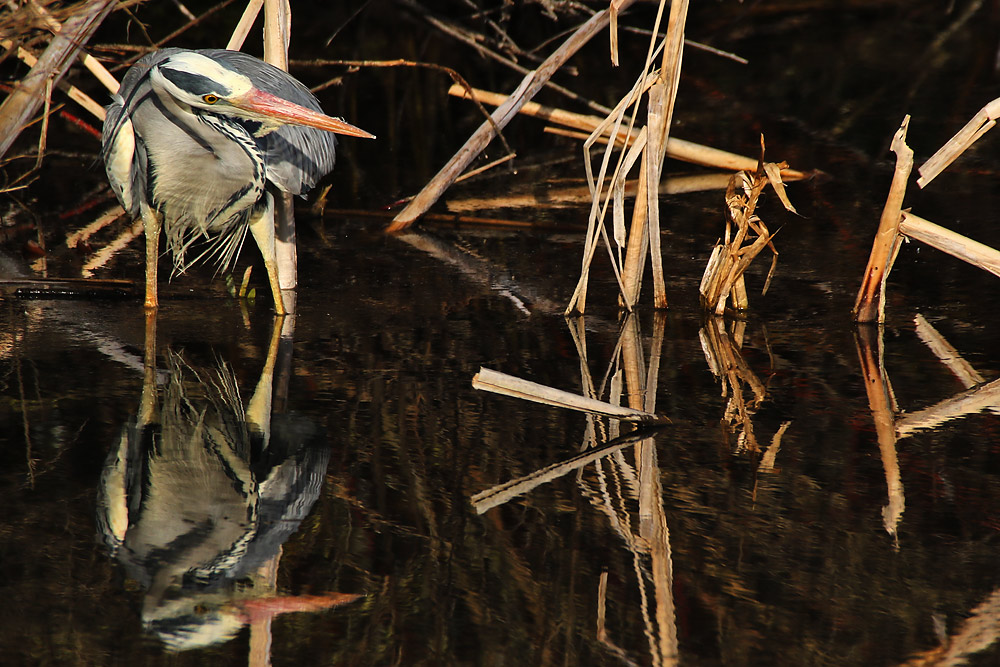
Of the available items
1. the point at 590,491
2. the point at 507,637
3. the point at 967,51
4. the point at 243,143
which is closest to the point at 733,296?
the point at 590,491

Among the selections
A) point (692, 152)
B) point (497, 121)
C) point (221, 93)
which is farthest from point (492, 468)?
point (692, 152)

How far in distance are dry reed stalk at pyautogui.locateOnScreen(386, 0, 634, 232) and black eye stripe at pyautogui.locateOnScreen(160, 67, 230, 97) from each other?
1.59 meters

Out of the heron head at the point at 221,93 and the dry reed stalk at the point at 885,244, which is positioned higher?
the heron head at the point at 221,93

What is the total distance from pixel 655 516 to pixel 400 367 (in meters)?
1.38

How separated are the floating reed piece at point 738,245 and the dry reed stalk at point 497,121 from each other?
51.5 inches

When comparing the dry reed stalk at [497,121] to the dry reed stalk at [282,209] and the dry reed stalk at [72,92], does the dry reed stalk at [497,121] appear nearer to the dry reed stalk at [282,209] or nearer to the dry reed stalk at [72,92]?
the dry reed stalk at [282,209]

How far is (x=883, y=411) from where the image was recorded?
137 inches

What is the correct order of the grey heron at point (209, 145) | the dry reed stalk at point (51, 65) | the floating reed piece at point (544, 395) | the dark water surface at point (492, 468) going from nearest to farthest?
1. the dark water surface at point (492, 468)
2. the floating reed piece at point (544, 395)
3. the grey heron at point (209, 145)
4. the dry reed stalk at point (51, 65)

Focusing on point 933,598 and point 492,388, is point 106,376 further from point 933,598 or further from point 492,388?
point 933,598

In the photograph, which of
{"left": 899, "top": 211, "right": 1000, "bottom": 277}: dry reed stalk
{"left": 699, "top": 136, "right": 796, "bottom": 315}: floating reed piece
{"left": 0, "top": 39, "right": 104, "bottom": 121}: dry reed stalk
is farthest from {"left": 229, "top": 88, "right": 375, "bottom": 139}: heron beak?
{"left": 899, "top": 211, "right": 1000, "bottom": 277}: dry reed stalk

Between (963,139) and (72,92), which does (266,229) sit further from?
(963,139)

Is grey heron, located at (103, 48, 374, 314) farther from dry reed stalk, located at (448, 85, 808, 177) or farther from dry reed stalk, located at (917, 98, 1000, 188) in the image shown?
dry reed stalk, located at (917, 98, 1000, 188)

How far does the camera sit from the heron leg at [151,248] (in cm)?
448

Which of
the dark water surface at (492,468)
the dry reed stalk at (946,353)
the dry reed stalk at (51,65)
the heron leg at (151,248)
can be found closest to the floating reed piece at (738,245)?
the dark water surface at (492,468)
